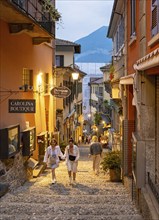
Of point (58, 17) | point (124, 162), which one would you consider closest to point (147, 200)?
point (124, 162)

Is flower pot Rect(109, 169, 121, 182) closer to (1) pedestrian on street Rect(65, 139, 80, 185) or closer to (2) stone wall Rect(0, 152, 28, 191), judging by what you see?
(1) pedestrian on street Rect(65, 139, 80, 185)

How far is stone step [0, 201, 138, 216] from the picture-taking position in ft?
30.9

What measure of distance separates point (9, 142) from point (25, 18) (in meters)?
3.56

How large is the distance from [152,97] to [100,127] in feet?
158

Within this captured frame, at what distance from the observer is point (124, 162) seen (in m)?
14.5

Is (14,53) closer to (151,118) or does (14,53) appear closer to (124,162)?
(124,162)

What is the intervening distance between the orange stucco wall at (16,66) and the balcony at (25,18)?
10.9 inches

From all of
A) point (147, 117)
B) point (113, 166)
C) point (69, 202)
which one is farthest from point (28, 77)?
point (147, 117)

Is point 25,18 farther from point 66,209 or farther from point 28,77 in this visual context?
point 66,209

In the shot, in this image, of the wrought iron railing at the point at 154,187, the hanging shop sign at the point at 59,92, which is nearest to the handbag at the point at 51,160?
the hanging shop sign at the point at 59,92

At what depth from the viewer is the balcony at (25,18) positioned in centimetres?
1109

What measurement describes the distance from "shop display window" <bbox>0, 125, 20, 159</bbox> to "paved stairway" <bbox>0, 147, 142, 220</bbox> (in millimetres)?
1131

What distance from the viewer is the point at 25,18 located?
12.6 meters

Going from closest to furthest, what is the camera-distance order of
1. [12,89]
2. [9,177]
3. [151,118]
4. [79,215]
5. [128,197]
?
[79,215], [151,118], [128,197], [9,177], [12,89]
